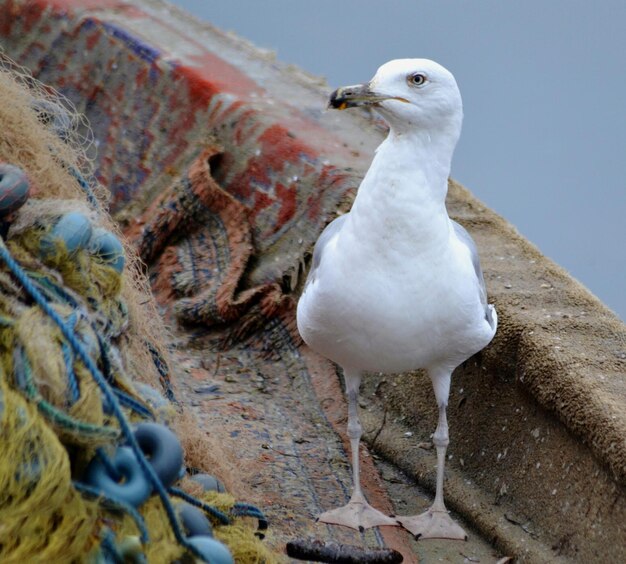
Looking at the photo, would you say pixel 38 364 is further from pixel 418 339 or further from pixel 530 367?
pixel 530 367

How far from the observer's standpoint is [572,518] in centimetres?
220

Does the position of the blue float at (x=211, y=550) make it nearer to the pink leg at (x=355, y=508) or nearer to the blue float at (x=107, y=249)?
the blue float at (x=107, y=249)

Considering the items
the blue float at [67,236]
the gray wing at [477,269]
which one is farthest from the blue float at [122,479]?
the gray wing at [477,269]

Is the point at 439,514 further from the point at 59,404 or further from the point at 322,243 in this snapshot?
the point at 59,404

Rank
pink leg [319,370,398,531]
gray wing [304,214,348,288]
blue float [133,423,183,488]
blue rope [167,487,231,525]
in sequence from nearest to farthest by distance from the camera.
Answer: blue float [133,423,183,488]
blue rope [167,487,231,525]
pink leg [319,370,398,531]
gray wing [304,214,348,288]

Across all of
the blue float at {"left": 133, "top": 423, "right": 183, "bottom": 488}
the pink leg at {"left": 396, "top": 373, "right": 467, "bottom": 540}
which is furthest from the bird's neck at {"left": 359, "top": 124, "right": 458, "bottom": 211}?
the blue float at {"left": 133, "top": 423, "right": 183, "bottom": 488}

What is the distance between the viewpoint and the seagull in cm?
220

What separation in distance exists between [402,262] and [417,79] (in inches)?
14.2

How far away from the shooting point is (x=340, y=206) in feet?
10.1

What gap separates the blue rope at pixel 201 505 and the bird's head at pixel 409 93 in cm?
90

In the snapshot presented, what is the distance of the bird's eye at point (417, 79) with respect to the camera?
2230mm

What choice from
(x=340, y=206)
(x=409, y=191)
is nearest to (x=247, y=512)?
(x=409, y=191)

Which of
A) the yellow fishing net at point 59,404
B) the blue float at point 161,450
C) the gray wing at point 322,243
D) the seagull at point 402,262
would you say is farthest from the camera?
the gray wing at point 322,243

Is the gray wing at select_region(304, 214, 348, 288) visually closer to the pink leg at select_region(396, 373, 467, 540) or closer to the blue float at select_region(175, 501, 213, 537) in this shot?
the pink leg at select_region(396, 373, 467, 540)
